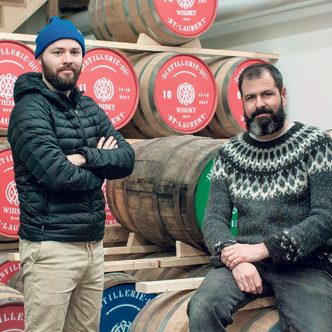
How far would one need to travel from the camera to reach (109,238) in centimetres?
499

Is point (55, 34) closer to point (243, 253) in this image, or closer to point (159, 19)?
point (243, 253)

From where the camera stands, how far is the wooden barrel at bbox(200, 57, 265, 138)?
18.3 feet

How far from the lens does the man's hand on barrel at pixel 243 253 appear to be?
9.35 ft

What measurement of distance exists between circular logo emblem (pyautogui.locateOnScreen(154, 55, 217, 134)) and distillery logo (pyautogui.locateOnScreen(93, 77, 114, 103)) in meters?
0.31

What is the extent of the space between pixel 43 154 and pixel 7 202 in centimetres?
178

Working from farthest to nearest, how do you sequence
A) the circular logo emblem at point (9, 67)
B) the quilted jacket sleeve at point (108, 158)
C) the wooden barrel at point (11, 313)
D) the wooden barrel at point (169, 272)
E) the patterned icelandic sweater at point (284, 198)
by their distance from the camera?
1. the circular logo emblem at point (9, 67)
2. the wooden barrel at point (169, 272)
3. the wooden barrel at point (11, 313)
4. the quilted jacket sleeve at point (108, 158)
5. the patterned icelandic sweater at point (284, 198)

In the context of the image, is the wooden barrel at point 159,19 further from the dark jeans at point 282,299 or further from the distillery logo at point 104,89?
the dark jeans at point 282,299

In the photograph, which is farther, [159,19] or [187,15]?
[187,15]

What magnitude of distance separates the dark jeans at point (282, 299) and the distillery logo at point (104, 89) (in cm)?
253

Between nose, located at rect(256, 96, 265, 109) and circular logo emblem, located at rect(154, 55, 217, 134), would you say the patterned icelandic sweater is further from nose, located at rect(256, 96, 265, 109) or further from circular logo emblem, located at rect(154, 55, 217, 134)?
circular logo emblem, located at rect(154, 55, 217, 134)

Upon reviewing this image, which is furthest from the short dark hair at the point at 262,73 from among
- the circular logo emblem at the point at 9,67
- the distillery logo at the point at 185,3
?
the distillery logo at the point at 185,3

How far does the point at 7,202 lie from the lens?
472cm

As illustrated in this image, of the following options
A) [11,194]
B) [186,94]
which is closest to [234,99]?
[186,94]

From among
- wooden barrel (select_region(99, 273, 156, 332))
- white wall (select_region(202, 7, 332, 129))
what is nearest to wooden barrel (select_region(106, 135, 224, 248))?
wooden barrel (select_region(99, 273, 156, 332))
